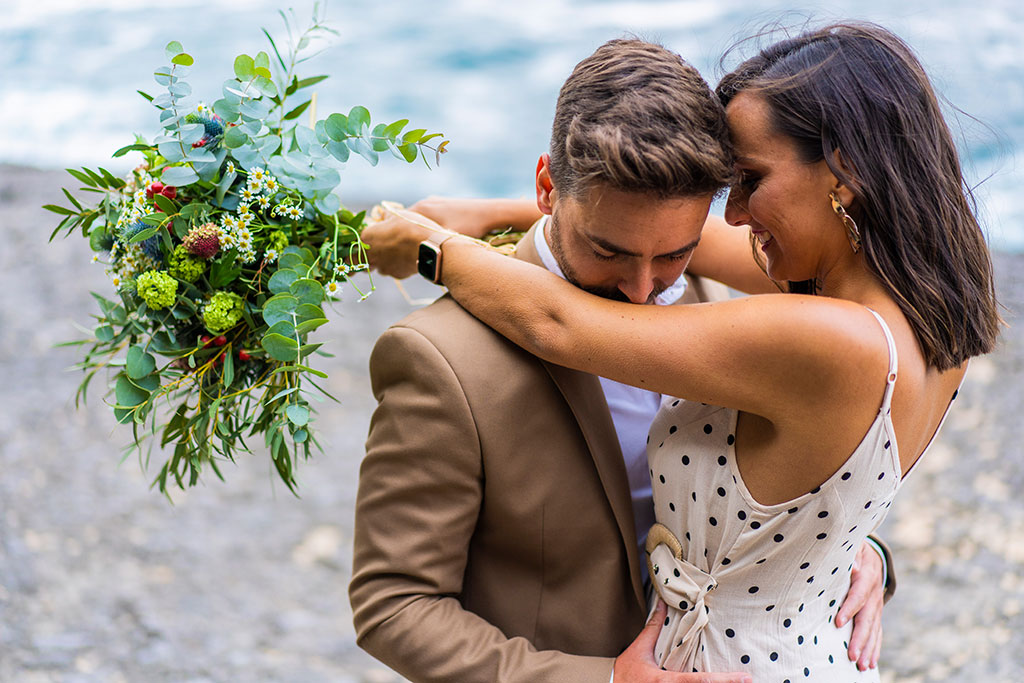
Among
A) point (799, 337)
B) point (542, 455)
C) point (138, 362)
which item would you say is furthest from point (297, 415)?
point (799, 337)

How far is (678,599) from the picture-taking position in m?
1.70

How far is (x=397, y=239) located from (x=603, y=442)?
64 centimetres

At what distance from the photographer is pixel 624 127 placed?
4.91ft

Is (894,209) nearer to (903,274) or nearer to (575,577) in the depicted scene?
(903,274)

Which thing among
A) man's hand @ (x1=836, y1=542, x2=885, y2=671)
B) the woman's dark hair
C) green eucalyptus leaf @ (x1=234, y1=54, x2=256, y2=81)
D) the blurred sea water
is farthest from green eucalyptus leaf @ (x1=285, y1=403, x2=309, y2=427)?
the blurred sea water

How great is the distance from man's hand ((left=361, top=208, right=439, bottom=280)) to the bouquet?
12 cm

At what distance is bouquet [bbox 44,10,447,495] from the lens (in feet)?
5.53

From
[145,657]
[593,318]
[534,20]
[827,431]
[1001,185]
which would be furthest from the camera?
[534,20]

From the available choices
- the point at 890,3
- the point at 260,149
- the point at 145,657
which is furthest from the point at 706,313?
the point at 890,3

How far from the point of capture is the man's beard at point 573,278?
167cm

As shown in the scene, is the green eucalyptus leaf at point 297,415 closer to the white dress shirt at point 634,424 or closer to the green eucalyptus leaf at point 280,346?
the green eucalyptus leaf at point 280,346

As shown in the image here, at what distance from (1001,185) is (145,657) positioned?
7.22 m

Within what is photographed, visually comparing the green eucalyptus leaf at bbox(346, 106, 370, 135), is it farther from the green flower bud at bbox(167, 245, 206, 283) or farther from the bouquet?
the green flower bud at bbox(167, 245, 206, 283)

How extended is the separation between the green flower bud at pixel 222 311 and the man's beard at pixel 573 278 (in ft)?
2.01
